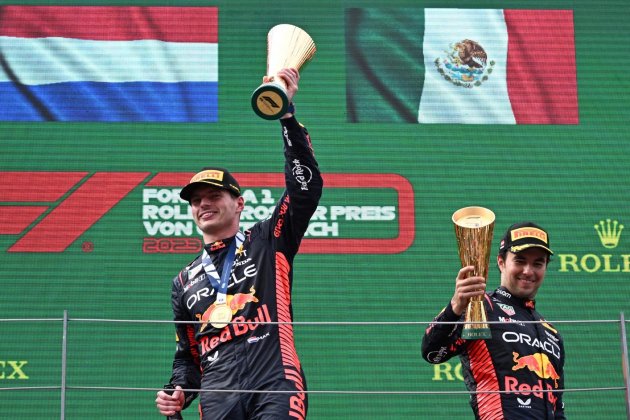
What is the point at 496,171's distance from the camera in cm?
416

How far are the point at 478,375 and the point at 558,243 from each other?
1.45m

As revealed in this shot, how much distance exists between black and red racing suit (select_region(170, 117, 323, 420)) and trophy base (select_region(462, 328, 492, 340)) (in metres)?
0.41

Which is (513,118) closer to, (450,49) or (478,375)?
(450,49)

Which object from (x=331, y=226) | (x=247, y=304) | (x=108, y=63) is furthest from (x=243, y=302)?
(x=108, y=63)

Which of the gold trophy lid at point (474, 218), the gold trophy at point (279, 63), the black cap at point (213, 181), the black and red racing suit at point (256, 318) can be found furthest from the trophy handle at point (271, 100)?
the gold trophy lid at point (474, 218)

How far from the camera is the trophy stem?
267cm

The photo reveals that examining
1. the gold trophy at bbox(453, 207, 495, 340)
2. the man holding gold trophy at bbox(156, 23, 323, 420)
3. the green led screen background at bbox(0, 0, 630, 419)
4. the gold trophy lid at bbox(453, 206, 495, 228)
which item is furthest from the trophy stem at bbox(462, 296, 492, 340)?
the green led screen background at bbox(0, 0, 630, 419)

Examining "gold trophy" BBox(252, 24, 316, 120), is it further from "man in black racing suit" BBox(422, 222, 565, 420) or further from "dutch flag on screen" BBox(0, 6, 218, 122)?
"dutch flag on screen" BBox(0, 6, 218, 122)

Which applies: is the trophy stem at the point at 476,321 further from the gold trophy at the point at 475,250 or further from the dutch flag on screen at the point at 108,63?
the dutch flag on screen at the point at 108,63

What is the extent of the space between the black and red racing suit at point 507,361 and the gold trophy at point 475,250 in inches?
1.6

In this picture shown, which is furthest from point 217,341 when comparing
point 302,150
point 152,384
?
point 152,384

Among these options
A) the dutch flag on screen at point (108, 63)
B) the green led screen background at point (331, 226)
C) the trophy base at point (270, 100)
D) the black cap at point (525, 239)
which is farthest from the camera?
the dutch flag on screen at point (108, 63)

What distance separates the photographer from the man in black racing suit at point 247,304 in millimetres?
2604

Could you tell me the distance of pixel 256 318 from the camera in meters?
2.68
